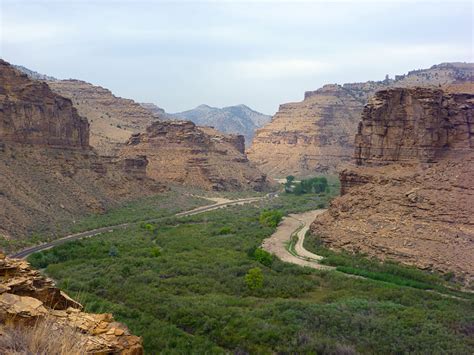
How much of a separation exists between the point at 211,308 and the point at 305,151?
100582 mm

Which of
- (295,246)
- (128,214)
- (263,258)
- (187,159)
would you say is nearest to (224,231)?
(295,246)

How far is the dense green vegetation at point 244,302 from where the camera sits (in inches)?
699

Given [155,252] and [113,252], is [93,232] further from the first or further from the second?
[155,252]

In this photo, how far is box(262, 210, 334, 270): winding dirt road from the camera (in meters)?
32.1

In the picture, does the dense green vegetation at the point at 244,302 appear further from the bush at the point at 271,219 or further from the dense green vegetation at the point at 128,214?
the bush at the point at 271,219

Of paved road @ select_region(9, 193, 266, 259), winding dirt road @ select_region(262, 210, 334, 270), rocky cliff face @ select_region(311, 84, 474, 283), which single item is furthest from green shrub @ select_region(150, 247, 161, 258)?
rocky cliff face @ select_region(311, 84, 474, 283)

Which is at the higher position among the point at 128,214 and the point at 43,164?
the point at 43,164

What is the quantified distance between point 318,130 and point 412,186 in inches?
3500

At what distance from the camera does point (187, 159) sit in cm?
8125

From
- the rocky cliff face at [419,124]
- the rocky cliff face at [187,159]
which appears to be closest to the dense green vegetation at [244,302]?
the rocky cliff face at [419,124]

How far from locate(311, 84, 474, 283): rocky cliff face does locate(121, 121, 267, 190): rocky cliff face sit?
139ft

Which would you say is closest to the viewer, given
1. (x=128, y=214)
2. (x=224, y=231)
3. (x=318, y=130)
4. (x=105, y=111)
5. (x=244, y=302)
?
(x=244, y=302)

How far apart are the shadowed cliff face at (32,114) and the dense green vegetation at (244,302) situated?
18.7 meters

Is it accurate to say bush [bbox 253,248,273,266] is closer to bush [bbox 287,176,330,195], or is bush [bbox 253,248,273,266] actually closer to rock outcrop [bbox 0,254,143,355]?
rock outcrop [bbox 0,254,143,355]
